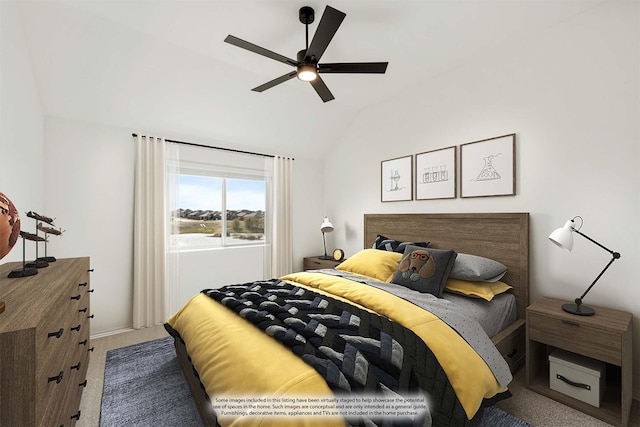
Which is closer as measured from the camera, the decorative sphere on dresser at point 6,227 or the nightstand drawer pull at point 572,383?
the decorative sphere on dresser at point 6,227

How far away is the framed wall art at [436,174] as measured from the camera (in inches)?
121

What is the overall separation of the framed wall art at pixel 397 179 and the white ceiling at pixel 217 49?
2.91 feet

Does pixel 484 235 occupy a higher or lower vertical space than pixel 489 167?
lower

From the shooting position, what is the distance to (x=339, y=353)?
1.32m

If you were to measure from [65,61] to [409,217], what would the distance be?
12.1 feet

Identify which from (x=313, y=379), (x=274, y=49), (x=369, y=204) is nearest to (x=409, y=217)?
(x=369, y=204)

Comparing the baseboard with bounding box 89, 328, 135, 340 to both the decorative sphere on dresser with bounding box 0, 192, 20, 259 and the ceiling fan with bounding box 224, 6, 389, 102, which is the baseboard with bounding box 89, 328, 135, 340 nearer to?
the decorative sphere on dresser with bounding box 0, 192, 20, 259

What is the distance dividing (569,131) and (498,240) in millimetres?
1054

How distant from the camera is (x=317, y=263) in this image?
4.24 metres

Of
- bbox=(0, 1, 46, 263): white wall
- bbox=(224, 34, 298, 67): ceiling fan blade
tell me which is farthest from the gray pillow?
bbox=(0, 1, 46, 263): white wall

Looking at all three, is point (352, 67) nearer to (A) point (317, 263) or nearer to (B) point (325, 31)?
(B) point (325, 31)

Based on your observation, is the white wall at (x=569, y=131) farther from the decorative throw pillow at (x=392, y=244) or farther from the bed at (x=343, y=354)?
the decorative throw pillow at (x=392, y=244)

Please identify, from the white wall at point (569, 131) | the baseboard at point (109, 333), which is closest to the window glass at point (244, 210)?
the baseboard at point (109, 333)

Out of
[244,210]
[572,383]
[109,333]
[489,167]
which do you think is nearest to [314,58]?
[489,167]
